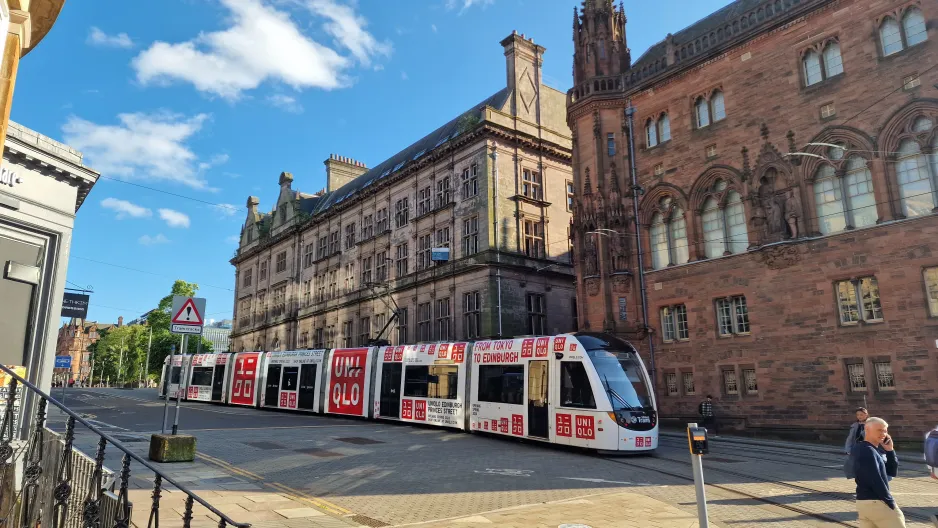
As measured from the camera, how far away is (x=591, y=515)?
8.56 m

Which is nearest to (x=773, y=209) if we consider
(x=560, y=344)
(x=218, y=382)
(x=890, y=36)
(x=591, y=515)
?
(x=890, y=36)

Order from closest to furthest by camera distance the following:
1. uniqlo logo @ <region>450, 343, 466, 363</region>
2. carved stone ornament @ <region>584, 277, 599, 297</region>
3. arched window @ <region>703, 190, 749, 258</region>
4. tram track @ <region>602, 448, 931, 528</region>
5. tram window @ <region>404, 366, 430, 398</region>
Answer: tram track @ <region>602, 448, 931, 528</region>
uniqlo logo @ <region>450, 343, 466, 363</region>
tram window @ <region>404, 366, 430, 398</region>
arched window @ <region>703, 190, 749, 258</region>
carved stone ornament @ <region>584, 277, 599, 297</region>

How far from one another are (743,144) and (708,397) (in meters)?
10.1

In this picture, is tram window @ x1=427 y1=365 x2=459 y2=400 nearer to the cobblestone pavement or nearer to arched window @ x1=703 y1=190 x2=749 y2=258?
the cobblestone pavement

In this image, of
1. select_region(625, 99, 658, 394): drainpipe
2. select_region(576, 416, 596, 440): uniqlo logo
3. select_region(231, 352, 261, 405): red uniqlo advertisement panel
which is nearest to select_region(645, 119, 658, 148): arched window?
select_region(625, 99, 658, 394): drainpipe

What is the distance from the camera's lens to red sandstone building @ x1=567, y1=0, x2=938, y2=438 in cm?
1878

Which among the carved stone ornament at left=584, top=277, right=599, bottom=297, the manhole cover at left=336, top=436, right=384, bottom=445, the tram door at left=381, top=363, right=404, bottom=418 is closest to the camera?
the manhole cover at left=336, top=436, right=384, bottom=445

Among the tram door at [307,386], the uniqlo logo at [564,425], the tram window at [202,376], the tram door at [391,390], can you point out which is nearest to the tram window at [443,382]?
the tram door at [391,390]

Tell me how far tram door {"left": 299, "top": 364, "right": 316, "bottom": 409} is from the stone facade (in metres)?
8.78

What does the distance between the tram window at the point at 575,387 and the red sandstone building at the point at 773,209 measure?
394 inches

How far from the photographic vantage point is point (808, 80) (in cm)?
2189

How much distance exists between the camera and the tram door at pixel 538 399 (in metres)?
16.6

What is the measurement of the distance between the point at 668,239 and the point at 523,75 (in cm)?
1761

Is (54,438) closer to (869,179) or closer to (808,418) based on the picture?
(808,418)
